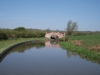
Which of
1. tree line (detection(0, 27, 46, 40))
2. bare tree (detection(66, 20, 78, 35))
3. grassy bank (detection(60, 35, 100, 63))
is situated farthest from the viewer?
bare tree (detection(66, 20, 78, 35))

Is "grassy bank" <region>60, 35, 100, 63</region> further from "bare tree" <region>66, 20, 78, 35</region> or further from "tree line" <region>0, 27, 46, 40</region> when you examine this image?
"bare tree" <region>66, 20, 78, 35</region>

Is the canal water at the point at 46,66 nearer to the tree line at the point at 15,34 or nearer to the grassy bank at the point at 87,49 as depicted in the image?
the grassy bank at the point at 87,49

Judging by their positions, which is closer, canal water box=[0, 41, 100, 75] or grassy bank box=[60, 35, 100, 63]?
canal water box=[0, 41, 100, 75]

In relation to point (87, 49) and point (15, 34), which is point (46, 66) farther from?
point (15, 34)

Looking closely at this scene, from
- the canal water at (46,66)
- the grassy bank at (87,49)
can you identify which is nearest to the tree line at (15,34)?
the grassy bank at (87,49)

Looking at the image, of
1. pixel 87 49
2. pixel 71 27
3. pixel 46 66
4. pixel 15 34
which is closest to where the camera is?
pixel 46 66

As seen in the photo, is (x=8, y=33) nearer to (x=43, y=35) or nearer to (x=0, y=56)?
(x=43, y=35)

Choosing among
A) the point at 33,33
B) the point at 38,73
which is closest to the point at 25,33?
the point at 33,33

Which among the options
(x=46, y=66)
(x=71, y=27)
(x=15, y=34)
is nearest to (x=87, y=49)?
(x=46, y=66)

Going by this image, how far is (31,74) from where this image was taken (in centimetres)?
1192

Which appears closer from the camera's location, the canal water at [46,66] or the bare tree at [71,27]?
the canal water at [46,66]

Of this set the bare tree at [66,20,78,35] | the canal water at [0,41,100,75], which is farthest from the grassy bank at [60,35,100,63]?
the bare tree at [66,20,78,35]

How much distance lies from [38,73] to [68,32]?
252 feet

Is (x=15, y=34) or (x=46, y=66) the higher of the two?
(x=15, y=34)
